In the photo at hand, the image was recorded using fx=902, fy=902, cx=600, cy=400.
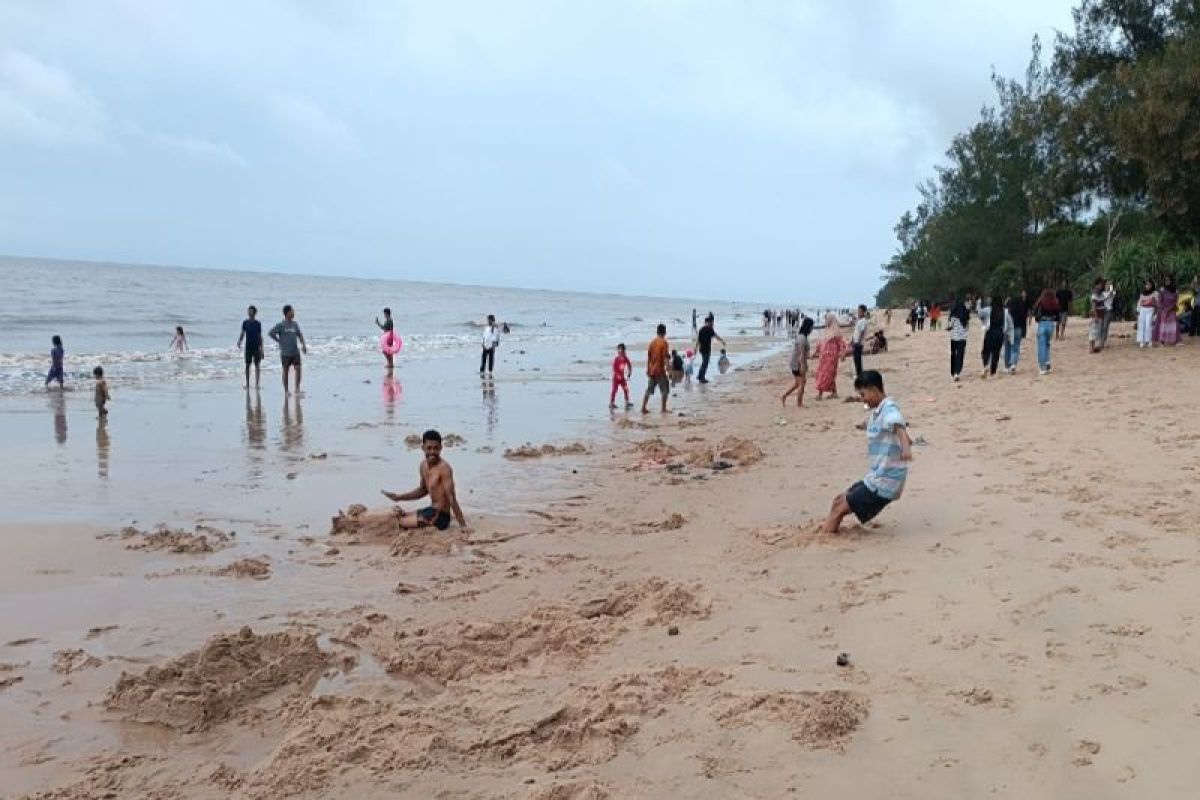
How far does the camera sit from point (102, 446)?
1184 centimetres

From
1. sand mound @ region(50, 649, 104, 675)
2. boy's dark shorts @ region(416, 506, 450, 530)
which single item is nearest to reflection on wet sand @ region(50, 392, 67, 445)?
boy's dark shorts @ region(416, 506, 450, 530)

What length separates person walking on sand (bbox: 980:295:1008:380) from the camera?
16.6 meters

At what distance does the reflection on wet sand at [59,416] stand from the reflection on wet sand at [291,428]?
285cm

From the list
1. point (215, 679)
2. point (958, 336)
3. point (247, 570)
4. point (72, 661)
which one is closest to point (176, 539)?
point (247, 570)

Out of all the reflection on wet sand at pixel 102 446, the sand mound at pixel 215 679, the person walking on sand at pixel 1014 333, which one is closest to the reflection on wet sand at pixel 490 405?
the reflection on wet sand at pixel 102 446

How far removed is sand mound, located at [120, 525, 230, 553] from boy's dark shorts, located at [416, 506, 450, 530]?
1.55 m

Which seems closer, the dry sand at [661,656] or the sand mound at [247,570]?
the dry sand at [661,656]

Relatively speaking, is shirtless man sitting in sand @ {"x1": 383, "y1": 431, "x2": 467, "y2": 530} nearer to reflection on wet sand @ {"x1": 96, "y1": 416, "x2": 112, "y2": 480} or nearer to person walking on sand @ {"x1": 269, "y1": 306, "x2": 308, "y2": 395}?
reflection on wet sand @ {"x1": 96, "y1": 416, "x2": 112, "y2": 480}

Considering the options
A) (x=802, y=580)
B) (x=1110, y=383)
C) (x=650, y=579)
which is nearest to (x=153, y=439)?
(x=650, y=579)

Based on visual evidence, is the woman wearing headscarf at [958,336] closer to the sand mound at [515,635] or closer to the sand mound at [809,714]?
the sand mound at [515,635]

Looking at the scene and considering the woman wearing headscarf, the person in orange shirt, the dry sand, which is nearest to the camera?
the dry sand

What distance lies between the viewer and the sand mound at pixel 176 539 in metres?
7.00

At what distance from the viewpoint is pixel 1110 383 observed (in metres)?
14.0

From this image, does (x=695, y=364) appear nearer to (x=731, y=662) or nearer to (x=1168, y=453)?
→ (x=1168, y=453)
